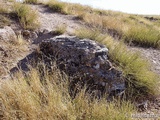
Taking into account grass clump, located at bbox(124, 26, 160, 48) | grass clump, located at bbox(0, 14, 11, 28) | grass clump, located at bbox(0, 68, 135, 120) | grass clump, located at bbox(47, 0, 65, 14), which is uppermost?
grass clump, located at bbox(47, 0, 65, 14)

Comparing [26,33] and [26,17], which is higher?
[26,17]

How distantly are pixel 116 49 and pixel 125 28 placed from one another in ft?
12.2

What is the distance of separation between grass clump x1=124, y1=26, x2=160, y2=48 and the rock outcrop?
327 cm

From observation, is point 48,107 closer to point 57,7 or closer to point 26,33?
point 26,33

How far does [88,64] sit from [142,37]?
3.95 m

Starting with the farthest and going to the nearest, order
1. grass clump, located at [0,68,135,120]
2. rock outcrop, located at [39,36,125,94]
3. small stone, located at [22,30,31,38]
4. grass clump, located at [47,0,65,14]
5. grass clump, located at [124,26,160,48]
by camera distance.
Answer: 1. grass clump, located at [47,0,65,14]
2. grass clump, located at [124,26,160,48]
3. small stone, located at [22,30,31,38]
4. rock outcrop, located at [39,36,125,94]
5. grass clump, located at [0,68,135,120]

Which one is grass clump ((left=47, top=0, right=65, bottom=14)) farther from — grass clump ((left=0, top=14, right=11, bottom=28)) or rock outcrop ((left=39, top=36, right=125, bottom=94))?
rock outcrop ((left=39, top=36, right=125, bottom=94))

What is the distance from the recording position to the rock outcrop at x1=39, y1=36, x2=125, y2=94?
406cm

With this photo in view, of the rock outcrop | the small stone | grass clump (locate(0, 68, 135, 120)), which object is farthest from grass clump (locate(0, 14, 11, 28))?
grass clump (locate(0, 68, 135, 120))

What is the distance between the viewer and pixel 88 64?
4234 mm

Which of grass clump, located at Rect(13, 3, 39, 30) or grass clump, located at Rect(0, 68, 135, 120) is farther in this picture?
grass clump, located at Rect(13, 3, 39, 30)

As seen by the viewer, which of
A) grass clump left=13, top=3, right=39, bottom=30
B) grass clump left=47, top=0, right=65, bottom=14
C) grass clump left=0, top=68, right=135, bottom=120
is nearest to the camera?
grass clump left=0, top=68, right=135, bottom=120

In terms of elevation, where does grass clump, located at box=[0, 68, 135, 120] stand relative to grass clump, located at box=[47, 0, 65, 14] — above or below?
below

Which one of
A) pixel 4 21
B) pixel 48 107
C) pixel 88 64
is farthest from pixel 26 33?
pixel 48 107
